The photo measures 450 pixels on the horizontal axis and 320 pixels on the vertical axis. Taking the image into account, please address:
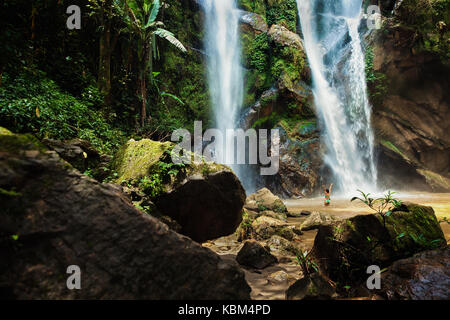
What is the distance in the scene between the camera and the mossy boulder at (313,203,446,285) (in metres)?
2.39

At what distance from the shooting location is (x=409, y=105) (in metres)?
14.4

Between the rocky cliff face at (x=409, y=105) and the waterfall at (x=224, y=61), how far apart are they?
8.80m

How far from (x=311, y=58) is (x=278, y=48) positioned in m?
3.38

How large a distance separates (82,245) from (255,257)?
234 cm

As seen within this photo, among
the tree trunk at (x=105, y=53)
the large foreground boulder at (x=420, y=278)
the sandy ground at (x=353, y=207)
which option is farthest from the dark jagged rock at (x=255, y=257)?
the tree trunk at (x=105, y=53)

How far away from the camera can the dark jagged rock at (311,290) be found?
6.33ft

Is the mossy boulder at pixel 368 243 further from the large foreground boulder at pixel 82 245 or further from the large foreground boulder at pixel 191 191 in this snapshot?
the large foreground boulder at pixel 191 191

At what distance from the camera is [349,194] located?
1316 cm

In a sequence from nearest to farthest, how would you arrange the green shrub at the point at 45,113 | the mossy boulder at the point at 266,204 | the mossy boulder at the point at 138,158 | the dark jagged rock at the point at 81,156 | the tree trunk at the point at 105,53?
the dark jagged rock at the point at 81,156 → the mossy boulder at the point at 138,158 → the green shrub at the point at 45,113 → the tree trunk at the point at 105,53 → the mossy boulder at the point at 266,204

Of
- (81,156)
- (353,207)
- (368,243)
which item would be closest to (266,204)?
(353,207)

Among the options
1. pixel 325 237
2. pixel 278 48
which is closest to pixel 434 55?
pixel 278 48

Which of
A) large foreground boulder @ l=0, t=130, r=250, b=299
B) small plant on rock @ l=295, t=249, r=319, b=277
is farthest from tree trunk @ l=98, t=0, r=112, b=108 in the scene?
small plant on rock @ l=295, t=249, r=319, b=277

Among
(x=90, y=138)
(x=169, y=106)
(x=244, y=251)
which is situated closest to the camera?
(x=244, y=251)
